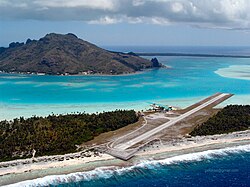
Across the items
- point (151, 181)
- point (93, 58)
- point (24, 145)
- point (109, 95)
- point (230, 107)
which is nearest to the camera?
point (151, 181)

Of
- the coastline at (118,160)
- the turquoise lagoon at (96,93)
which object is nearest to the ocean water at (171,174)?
the coastline at (118,160)

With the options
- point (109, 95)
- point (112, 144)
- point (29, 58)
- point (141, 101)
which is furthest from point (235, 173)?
point (29, 58)

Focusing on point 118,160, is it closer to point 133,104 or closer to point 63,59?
point 133,104

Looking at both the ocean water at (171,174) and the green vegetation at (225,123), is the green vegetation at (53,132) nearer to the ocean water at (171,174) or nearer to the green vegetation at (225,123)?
the ocean water at (171,174)

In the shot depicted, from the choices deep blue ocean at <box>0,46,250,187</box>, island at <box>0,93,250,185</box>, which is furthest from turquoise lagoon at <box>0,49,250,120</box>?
island at <box>0,93,250,185</box>

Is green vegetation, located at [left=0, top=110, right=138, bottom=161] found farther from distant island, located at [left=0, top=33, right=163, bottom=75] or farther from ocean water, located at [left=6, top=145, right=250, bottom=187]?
distant island, located at [left=0, top=33, right=163, bottom=75]

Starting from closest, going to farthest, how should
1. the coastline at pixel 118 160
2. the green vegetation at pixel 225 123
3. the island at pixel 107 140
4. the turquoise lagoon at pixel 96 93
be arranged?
the coastline at pixel 118 160, the island at pixel 107 140, the green vegetation at pixel 225 123, the turquoise lagoon at pixel 96 93

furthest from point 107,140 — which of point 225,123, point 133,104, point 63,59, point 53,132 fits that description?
point 63,59

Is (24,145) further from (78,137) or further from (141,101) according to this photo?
(141,101)
